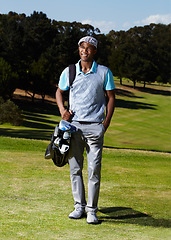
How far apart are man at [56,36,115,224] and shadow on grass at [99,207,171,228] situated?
1.03 ft

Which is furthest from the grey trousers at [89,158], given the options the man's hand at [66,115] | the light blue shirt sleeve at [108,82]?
the light blue shirt sleeve at [108,82]

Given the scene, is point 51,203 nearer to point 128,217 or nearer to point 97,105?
point 128,217

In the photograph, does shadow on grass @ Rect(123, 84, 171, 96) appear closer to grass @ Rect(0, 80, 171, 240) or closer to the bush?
the bush

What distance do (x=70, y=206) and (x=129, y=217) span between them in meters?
0.90

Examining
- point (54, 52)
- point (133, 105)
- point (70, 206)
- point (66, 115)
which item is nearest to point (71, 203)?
point (70, 206)

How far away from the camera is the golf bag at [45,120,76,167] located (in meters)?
5.29

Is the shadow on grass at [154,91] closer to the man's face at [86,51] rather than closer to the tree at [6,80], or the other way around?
the tree at [6,80]

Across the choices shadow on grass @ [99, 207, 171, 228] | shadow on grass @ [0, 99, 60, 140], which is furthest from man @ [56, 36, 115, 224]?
shadow on grass @ [0, 99, 60, 140]

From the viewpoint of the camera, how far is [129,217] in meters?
5.64

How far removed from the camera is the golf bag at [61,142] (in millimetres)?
5289

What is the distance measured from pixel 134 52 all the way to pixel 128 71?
37.8 feet

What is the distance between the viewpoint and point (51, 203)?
6.02 m

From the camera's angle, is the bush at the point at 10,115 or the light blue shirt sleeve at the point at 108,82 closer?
the light blue shirt sleeve at the point at 108,82

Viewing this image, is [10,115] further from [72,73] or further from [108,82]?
[108,82]
